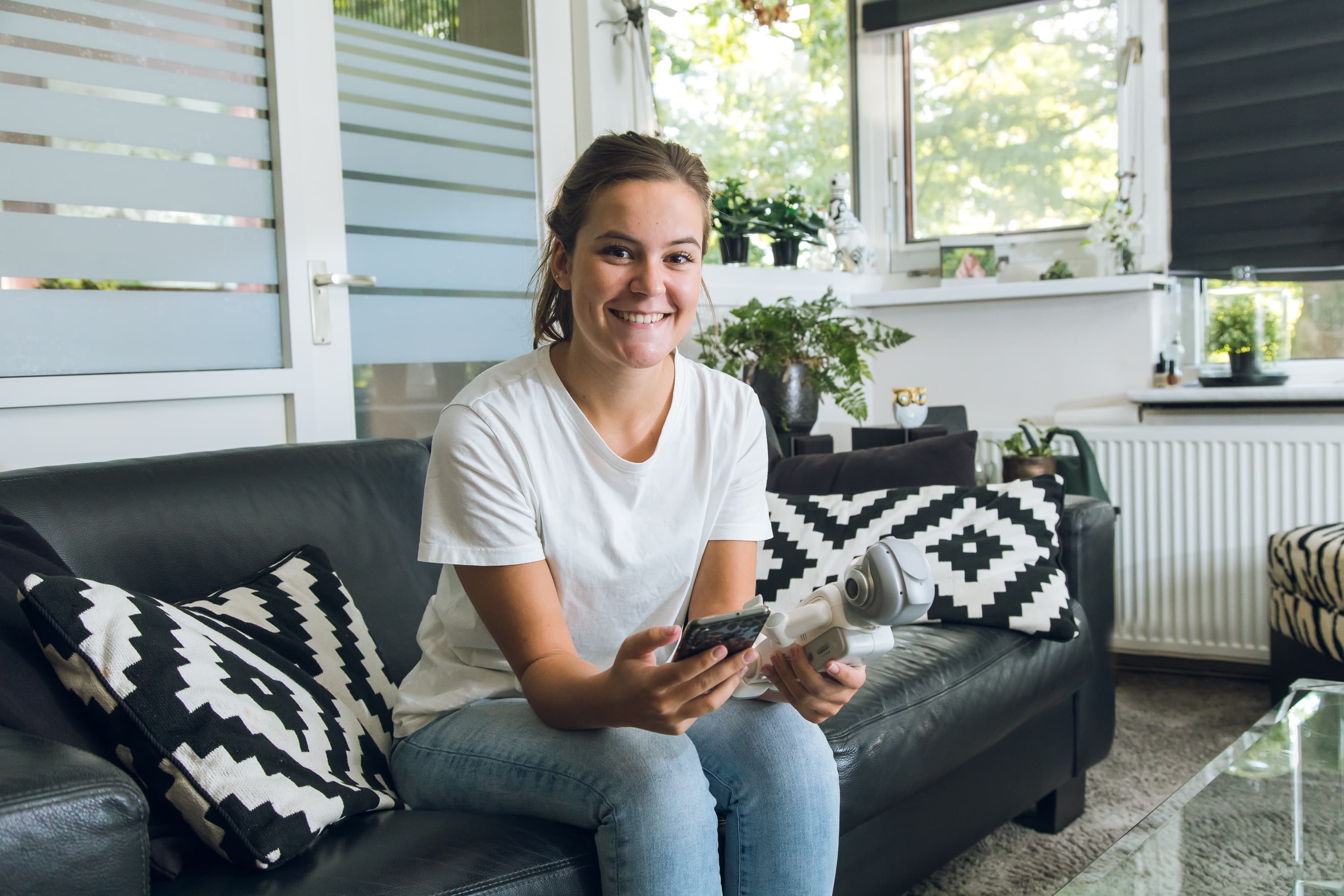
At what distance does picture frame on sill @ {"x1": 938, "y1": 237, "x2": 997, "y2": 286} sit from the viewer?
11.6 ft

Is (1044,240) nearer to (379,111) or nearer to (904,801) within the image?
(379,111)

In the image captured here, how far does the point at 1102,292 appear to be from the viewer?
10.7ft

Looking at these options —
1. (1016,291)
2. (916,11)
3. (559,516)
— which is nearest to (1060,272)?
(1016,291)

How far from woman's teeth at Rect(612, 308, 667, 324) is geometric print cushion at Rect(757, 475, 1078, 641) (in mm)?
710

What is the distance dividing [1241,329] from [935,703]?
2064 mm

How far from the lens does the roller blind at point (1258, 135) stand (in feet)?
9.87

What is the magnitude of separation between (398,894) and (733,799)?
362 mm

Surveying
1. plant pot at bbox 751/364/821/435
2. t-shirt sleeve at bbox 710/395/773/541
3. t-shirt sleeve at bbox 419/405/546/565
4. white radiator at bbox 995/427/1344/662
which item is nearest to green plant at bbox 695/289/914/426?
plant pot at bbox 751/364/821/435

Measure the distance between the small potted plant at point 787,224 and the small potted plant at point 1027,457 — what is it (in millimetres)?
902

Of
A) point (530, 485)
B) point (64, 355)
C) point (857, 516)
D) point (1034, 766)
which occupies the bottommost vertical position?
point (1034, 766)

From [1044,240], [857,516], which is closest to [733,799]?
[857,516]

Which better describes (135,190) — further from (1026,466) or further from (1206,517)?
(1206,517)

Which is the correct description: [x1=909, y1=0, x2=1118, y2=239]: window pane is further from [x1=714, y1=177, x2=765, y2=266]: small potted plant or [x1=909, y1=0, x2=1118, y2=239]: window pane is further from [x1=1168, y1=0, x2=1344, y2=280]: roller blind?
[x1=714, y1=177, x2=765, y2=266]: small potted plant

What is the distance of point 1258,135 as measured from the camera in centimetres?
309
